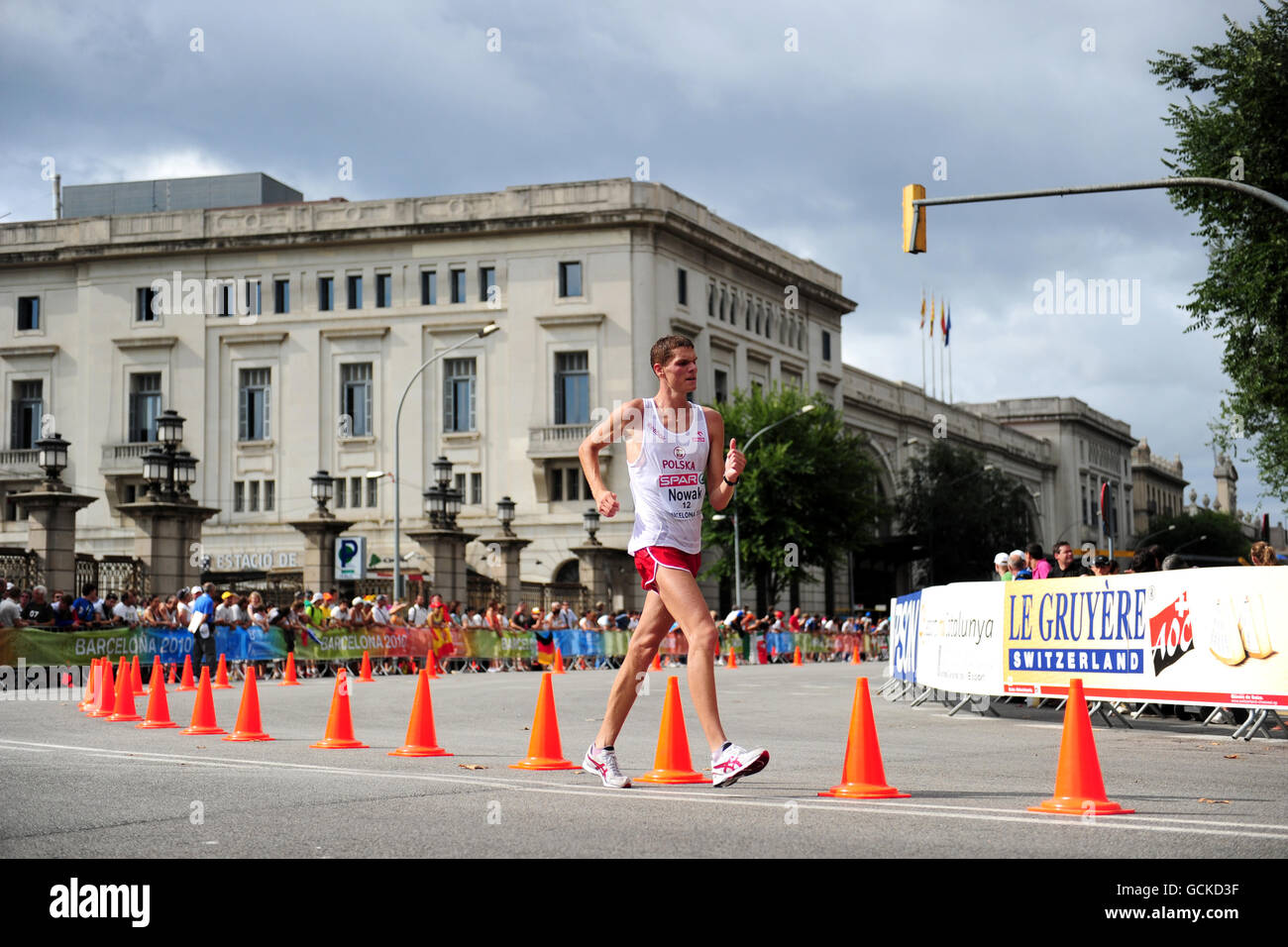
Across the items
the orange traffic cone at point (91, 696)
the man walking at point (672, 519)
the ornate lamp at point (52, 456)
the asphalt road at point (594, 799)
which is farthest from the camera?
the ornate lamp at point (52, 456)

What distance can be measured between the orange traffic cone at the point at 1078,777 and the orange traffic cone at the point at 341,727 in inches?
228

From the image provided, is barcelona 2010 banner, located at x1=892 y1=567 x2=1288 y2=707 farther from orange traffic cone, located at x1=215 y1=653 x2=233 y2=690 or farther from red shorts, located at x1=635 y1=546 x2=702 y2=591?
orange traffic cone, located at x1=215 y1=653 x2=233 y2=690

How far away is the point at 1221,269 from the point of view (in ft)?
96.9

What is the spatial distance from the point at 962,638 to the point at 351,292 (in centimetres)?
4856

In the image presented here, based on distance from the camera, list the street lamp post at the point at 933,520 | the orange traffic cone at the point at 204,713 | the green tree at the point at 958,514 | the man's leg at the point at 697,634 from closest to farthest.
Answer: the man's leg at the point at 697,634 → the orange traffic cone at the point at 204,713 → the street lamp post at the point at 933,520 → the green tree at the point at 958,514

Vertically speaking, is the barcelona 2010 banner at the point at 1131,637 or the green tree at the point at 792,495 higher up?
the green tree at the point at 792,495

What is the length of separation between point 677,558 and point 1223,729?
30.3ft

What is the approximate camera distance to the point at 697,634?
26.3ft

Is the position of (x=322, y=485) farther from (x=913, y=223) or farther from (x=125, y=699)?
(x=125, y=699)

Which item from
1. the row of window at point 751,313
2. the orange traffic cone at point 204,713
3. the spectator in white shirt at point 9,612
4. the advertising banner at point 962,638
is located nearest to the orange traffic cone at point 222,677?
the spectator in white shirt at point 9,612

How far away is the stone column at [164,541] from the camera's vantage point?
106 ft

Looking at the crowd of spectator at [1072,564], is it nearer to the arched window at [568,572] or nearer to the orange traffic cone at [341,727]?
the orange traffic cone at [341,727]

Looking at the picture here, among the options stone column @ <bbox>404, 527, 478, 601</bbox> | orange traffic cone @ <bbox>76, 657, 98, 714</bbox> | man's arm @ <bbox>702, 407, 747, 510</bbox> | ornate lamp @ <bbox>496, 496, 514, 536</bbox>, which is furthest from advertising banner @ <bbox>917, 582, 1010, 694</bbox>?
ornate lamp @ <bbox>496, 496, 514, 536</bbox>
